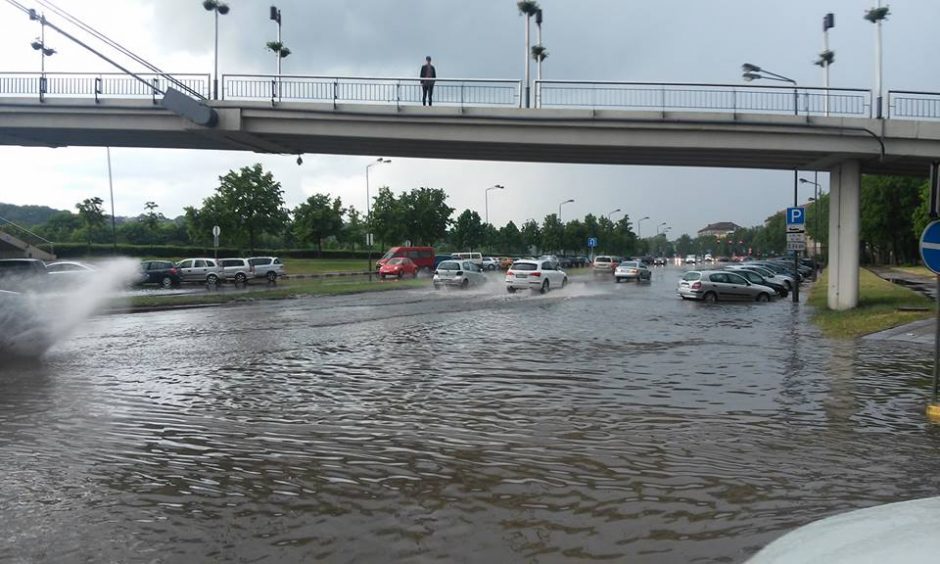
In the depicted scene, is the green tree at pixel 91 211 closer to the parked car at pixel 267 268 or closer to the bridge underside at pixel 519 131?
the parked car at pixel 267 268

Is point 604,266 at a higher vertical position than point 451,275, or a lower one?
higher

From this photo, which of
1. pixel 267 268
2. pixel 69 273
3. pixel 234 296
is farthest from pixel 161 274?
pixel 234 296

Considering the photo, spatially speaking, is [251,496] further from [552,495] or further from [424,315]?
[424,315]

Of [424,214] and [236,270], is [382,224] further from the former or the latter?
[236,270]

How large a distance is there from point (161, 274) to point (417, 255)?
80.9ft

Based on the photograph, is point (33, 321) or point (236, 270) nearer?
point (33, 321)

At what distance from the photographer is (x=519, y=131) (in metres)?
24.7

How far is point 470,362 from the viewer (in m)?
13.8

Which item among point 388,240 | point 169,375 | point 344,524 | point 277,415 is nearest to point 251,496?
point 344,524

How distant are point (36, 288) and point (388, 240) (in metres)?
54.2

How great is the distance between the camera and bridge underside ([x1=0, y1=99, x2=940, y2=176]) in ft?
77.9

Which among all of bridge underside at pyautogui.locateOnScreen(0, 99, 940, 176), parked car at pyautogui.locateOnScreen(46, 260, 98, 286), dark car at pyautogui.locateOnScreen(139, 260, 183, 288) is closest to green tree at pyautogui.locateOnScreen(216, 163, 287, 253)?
dark car at pyautogui.locateOnScreen(139, 260, 183, 288)

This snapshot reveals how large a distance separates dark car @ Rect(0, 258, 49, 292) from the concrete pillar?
27.1 meters

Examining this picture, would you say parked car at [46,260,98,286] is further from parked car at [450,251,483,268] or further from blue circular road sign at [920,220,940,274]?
parked car at [450,251,483,268]
